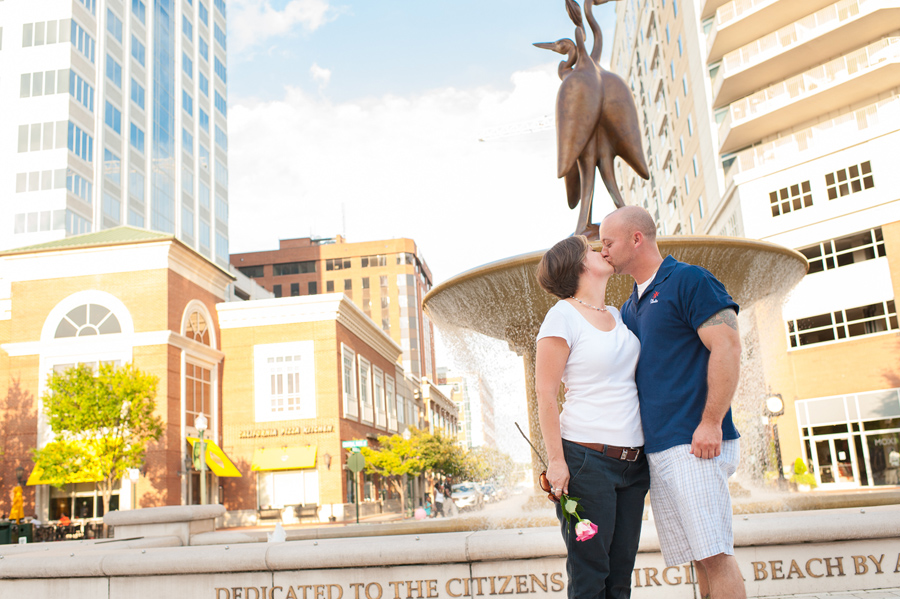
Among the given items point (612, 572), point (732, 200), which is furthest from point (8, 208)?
point (612, 572)

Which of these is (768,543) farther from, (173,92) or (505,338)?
(173,92)

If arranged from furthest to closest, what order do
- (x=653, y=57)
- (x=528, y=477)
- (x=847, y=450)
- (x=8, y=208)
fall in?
→ (x=653, y=57)
(x=8, y=208)
(x=847, y=450)
(x=528, y=477)

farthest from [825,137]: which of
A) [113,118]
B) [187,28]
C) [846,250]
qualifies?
[187,28]

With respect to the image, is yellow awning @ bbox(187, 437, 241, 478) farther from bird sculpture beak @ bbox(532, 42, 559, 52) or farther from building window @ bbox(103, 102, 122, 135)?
bird sculpture beak @ bbox(532, 42, 559, 52)

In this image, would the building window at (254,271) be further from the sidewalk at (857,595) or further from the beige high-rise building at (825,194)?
the sidewalk at (857,595)

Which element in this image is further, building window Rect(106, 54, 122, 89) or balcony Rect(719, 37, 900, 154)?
building window Rect(106, 54, 122, 89)

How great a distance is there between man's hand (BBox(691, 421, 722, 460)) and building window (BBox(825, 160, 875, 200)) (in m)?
30.4

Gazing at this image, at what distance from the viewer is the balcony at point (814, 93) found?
97.6 feet

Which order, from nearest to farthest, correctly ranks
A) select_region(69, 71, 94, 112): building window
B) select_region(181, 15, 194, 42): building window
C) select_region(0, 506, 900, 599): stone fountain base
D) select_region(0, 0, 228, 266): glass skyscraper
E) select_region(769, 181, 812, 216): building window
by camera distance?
select_region(0, 506, 900, 599): stone fountain base, select_region(769, 181, 812, 216): building window, select_region(0, 0, 228, 266): glass skyscraper, select_region(69, 71, 94, 112): building window, select_region(181, 15, 194, 42): building window

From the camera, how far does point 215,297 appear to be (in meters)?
37.7

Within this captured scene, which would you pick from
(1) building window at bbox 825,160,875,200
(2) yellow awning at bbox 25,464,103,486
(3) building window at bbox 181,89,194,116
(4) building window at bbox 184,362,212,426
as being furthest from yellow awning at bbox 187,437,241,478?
(3) building window at bbox 181,89,194,116

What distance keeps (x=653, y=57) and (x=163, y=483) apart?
125 ft

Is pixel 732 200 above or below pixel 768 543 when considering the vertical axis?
above

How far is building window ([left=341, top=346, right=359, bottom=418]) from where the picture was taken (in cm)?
3975
